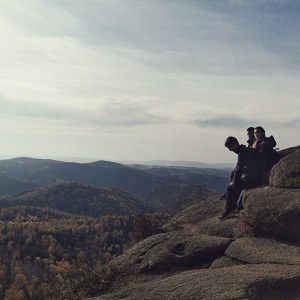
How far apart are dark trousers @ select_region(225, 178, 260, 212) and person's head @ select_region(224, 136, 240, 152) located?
6.54ft

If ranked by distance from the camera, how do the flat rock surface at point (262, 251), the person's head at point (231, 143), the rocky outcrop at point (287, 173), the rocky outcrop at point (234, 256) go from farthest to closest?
the person's head at point (231, 143) < the rocky outcrop at point (287, 173) < the flat rock surface at point (262, 251) < the rocky outcrop at point (234, 256)

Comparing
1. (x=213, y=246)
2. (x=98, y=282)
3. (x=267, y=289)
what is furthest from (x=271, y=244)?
(x=98, y=282)

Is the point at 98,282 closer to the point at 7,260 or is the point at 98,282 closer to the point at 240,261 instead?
the point at 240,261

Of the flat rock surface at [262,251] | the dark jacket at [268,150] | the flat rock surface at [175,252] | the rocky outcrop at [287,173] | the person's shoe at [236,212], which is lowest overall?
the flat rock surface at [175,252]

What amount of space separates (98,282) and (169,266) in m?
3.53

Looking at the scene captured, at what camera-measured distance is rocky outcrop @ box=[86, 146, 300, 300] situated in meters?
11.6

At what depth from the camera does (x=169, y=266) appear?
16.8m

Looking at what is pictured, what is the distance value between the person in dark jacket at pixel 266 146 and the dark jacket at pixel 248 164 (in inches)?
12.4

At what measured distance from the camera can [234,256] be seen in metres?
15.3

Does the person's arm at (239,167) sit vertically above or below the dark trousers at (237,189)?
Result: above

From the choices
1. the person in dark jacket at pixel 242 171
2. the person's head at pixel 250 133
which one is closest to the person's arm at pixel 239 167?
the person in dark jacket at pixel 242 171

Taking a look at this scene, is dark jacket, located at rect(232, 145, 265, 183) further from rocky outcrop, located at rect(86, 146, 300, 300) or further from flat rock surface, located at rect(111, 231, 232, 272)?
flat rock surface, located at rect(111, 231, 232, 272)

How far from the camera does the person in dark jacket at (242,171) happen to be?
1831cm

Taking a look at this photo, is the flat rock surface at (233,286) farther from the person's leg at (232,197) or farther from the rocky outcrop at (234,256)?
the person's leg at (232,197)
